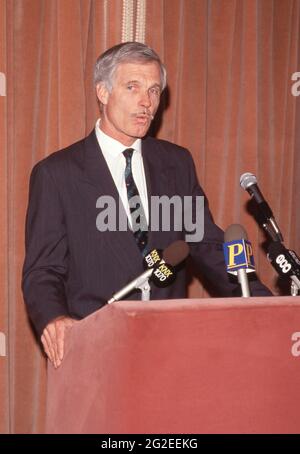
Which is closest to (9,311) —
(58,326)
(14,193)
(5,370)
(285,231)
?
(5,370)

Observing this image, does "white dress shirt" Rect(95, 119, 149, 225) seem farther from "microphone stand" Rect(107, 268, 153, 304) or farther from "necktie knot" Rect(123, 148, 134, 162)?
"microphone stand" Rect(107, 268, 153, 304)

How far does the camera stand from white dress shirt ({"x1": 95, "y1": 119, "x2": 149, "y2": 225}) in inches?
108

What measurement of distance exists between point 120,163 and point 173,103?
1.09 metres

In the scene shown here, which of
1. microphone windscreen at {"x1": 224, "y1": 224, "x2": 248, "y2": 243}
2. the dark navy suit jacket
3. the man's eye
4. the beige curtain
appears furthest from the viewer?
the beige curtain

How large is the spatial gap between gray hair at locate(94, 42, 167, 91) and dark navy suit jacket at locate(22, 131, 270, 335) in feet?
0.72

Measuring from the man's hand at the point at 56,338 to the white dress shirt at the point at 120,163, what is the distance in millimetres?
689

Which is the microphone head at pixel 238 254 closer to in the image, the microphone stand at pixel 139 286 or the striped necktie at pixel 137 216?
the microphone stand at pixel 139 286

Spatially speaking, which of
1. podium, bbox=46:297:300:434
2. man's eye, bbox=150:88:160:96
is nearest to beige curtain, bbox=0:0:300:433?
man's eye, bbox=150:88:160:96

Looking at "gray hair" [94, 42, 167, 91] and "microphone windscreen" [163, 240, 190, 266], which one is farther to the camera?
"gray hair" [94, 42, 167, 91]

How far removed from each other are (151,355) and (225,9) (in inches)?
107

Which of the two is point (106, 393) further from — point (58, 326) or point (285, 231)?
point (285, 231)

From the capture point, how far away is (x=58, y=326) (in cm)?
212

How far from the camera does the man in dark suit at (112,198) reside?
2545 mm

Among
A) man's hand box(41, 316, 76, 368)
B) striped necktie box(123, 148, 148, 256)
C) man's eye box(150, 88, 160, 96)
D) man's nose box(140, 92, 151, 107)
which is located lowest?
man's hand box(41, 316, 76, 368)
